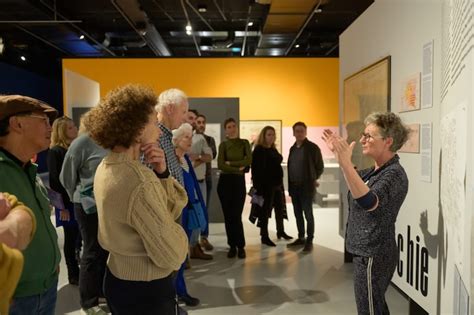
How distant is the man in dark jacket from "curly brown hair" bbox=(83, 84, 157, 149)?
4.04 m

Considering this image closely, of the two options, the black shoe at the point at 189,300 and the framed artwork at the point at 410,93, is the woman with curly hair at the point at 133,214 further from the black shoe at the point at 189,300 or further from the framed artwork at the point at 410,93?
the framed artwork at the point at 410,93

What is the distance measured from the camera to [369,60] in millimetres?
4352

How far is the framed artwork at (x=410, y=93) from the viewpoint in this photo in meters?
3.22

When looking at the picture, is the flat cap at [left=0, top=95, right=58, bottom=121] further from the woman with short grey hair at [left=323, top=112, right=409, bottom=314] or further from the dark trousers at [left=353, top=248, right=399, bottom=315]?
the dark trousers at [left=353, top=248, right=399, bottom=315]

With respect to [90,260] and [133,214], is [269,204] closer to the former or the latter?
[90,260]

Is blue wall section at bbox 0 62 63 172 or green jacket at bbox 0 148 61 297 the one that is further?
blue wall section at bbox 0 62 63 172

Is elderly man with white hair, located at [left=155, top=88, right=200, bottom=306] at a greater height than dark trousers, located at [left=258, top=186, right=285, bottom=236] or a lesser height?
greater

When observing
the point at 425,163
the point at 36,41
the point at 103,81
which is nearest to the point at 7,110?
the point at 425,163

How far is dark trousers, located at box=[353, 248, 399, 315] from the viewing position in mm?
2371

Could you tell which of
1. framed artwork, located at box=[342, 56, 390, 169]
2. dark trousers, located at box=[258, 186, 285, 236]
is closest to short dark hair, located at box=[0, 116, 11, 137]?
framed artwork, located at box=[342, 56, 390, 169]

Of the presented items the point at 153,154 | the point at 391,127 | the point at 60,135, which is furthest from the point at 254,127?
the point at 153,154

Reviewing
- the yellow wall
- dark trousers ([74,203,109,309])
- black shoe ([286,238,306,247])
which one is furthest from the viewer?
the yellow wall

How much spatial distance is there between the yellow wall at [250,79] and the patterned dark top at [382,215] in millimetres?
7920

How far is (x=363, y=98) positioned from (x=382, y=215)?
92.8 inches
